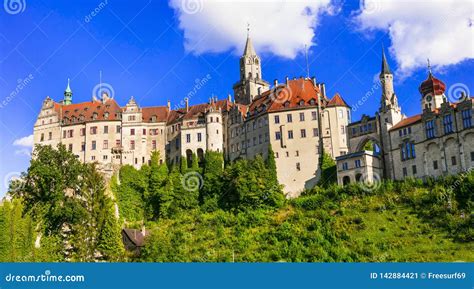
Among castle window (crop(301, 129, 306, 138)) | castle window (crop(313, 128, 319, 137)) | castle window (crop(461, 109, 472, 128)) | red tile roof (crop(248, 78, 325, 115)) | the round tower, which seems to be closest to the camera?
castle window (crop(461, 109, 472, 128))

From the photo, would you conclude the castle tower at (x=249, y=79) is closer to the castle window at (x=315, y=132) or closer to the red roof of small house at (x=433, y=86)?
the castle window at (x=315, y=132)

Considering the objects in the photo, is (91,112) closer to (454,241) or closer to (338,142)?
(338,142)

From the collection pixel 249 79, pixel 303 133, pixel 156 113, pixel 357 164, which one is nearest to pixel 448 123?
pixel 357 164

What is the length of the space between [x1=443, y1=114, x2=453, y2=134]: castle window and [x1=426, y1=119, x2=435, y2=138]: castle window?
57.0 inches

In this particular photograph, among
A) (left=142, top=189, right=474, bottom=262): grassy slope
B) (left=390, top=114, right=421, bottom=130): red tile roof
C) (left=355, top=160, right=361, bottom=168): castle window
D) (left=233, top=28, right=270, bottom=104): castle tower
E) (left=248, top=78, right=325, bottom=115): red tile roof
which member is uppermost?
(left=233, top=28, right=270, bottom=104): castle tower

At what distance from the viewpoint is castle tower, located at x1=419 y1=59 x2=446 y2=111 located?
2849 inches

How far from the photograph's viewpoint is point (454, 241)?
53750 mm

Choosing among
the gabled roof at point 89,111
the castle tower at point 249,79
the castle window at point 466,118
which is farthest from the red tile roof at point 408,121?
the gabled roof at point 89,111

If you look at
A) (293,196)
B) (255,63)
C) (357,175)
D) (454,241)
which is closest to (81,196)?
(293,196)

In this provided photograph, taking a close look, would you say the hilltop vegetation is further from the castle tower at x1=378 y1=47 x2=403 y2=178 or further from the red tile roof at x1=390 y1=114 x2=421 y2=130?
the red tile roof at x1=390 y1=114 x2=421 y2=130

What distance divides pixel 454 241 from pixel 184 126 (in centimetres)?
4369

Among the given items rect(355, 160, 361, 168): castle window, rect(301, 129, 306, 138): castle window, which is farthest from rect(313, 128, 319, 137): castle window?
rect(355, 160, 361, 168): castle window

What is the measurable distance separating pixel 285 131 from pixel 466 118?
75.8 feet

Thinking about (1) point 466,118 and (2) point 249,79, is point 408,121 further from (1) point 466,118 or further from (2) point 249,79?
(2) point 249,79
